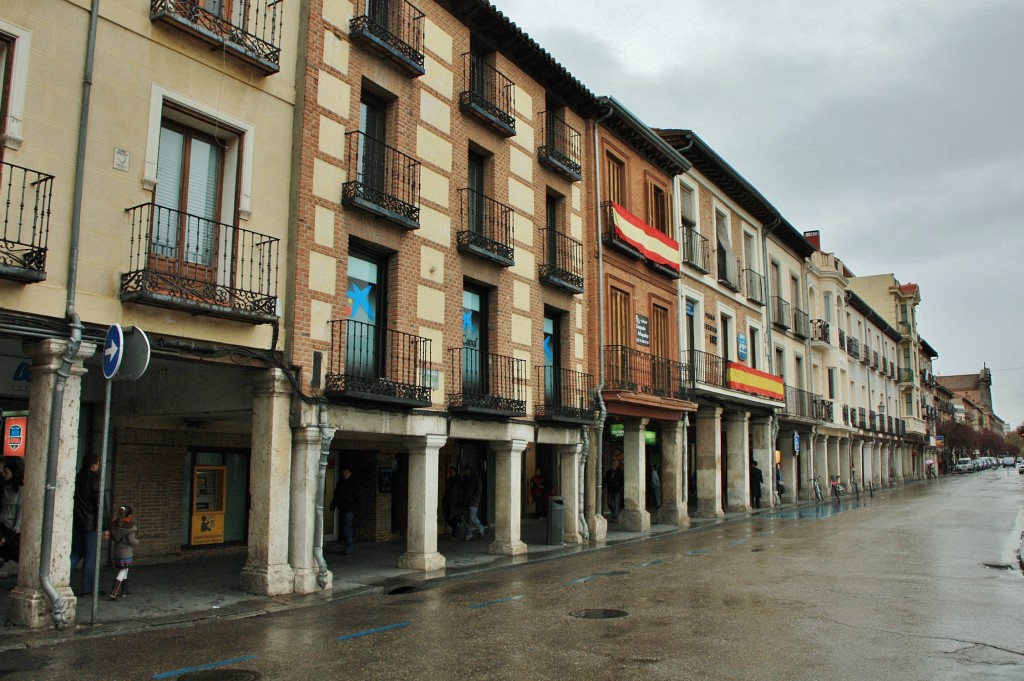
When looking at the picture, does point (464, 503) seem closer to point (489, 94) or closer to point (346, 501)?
point (346, 501)

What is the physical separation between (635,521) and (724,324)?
32.2 feet

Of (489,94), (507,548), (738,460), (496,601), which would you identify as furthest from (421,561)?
(738,460)

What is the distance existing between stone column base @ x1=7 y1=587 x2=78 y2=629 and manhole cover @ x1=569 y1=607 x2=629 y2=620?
214 inches

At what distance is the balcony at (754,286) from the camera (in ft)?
98.6

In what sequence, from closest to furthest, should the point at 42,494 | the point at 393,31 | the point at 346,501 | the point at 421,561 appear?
the point at 42,494
the point at 421,561
the point at 393,31
the point at 346,501

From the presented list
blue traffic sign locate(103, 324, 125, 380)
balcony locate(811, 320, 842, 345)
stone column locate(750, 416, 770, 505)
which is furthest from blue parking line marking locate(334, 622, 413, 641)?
balcony locate(811, 320, 842, 345)

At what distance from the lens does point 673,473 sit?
22984 millimetres

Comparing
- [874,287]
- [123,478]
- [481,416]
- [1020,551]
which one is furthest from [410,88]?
[874,287]

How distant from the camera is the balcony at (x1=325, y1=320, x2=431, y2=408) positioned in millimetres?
12336

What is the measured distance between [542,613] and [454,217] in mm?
8394

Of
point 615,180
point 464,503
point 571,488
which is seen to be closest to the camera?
point 571,488

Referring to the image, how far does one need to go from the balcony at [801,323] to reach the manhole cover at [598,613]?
92.4 ft

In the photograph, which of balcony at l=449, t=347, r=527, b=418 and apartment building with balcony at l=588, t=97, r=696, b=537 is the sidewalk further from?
apartment building with balcony at l=588, t=97, r=696, b=537

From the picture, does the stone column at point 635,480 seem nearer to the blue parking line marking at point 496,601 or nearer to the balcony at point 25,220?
the blue parking line marking at point 496,601
